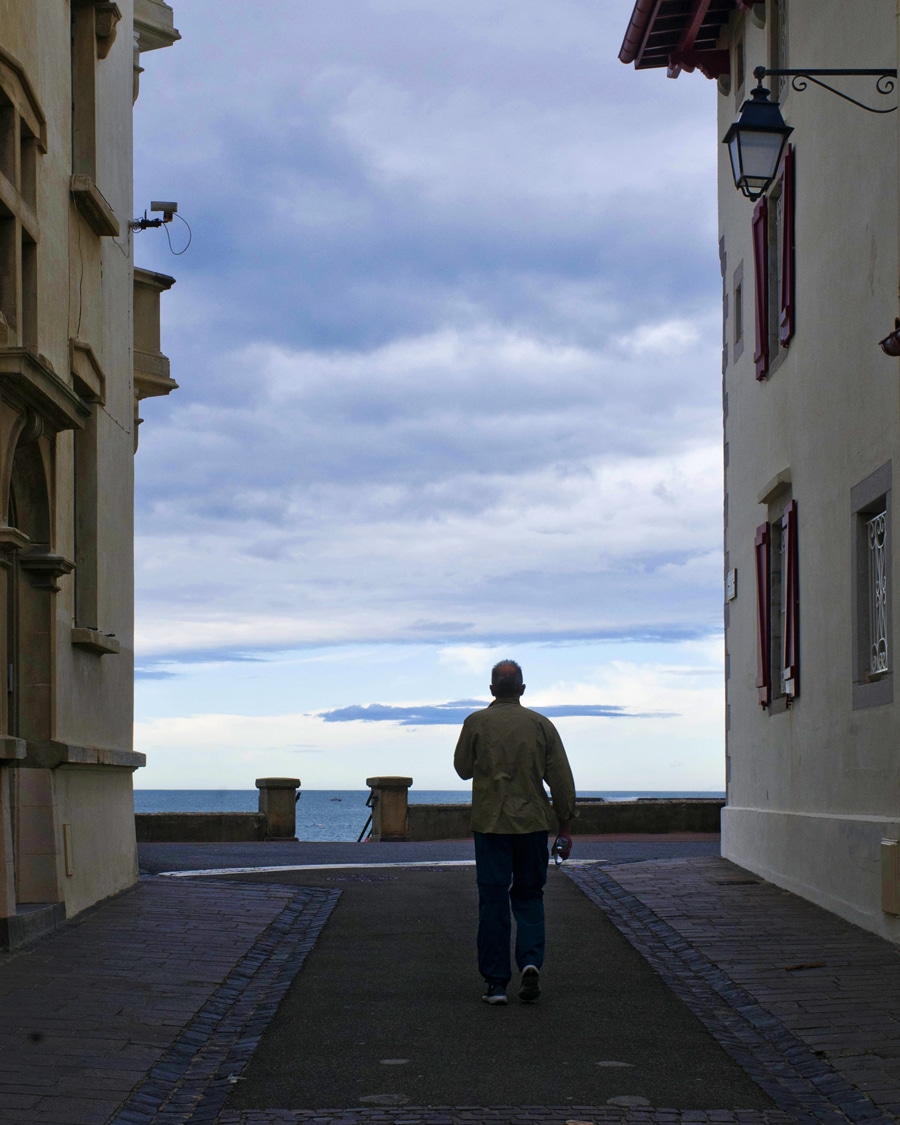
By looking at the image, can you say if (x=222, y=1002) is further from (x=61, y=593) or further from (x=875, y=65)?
(x=875, y=65)

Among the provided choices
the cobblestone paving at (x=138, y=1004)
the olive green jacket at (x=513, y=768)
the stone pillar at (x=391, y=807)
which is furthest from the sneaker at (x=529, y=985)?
the stone pillar at (x=391, y=807)

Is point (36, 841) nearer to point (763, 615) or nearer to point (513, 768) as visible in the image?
point (513, 768)

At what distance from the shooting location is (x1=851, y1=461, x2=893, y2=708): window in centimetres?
1138

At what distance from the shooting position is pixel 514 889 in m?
8.81

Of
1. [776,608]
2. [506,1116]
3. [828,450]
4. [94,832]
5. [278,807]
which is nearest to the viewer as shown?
[506,1116]

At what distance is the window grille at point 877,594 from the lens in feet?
38.1

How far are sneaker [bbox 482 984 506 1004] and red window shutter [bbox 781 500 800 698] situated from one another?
6785mm

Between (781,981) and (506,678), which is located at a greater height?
(506,678)

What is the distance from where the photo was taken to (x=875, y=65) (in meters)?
11.6

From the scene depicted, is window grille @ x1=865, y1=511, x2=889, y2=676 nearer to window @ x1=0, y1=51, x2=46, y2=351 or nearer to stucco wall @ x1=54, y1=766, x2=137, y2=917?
stucco wall @ x1=54, y1=766, x2=137, y2=917

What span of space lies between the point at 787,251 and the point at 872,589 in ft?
13.9

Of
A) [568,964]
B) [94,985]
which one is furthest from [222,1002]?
[568,964]

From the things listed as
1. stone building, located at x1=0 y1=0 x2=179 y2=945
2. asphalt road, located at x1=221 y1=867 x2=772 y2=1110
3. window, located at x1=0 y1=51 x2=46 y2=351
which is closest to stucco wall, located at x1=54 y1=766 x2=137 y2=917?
stone building, located at x1=0 y1=0 x2=179 y2=945

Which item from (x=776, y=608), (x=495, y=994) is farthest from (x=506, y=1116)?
(x=776, y=608)
